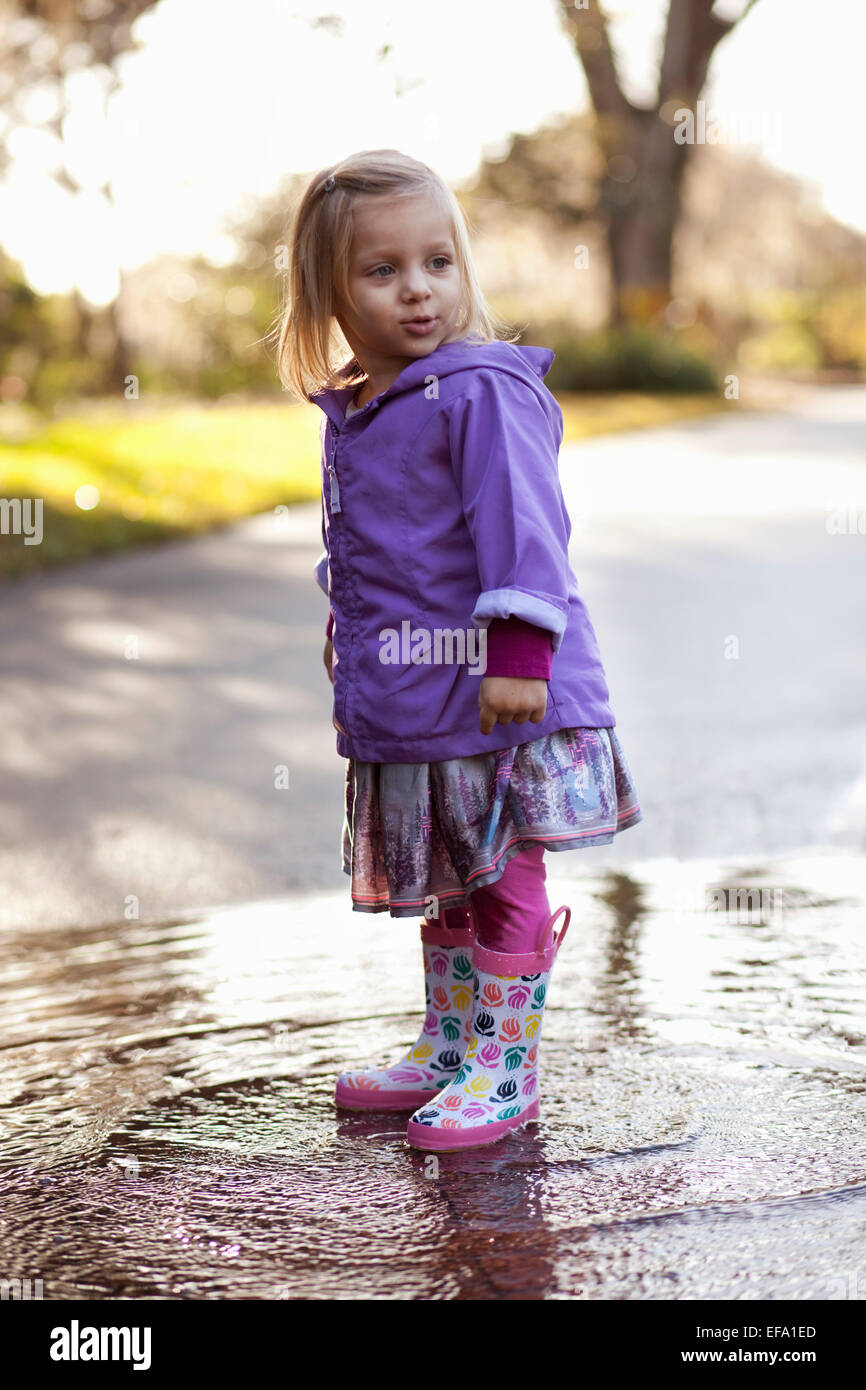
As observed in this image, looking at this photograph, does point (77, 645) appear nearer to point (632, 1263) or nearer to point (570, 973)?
point (570, 973)

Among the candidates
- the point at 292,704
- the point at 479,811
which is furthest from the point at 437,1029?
the point at 292,704

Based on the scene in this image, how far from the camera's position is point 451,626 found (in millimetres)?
2303

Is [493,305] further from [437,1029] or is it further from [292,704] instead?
[437,1029]

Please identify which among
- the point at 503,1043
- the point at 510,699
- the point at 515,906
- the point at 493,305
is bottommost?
the point at 503,1043

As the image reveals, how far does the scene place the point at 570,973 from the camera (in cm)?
304

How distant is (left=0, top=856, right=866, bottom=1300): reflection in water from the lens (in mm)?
1887

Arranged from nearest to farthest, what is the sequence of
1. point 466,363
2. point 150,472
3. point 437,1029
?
point 466,363, point 437,1029, point 150,472

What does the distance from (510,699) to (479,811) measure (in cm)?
22

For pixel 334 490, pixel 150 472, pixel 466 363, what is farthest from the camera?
pixel 150 472

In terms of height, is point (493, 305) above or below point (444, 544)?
above

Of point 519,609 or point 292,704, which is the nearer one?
point 519,609

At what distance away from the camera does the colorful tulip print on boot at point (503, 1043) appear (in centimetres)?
235
